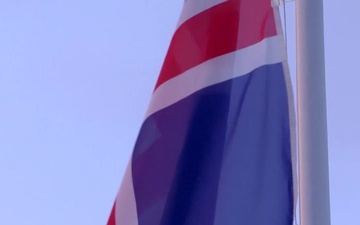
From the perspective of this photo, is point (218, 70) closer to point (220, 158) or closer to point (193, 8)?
point (193, 8)

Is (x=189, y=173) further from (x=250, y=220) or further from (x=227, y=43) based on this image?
(x=227, y=43)

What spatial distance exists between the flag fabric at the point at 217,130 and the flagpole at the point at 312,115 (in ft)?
0.21

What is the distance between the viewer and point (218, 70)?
3678mm

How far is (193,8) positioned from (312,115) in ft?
2.67

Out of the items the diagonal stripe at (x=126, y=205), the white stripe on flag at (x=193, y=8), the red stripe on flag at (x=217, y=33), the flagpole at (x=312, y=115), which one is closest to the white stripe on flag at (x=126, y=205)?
the diagonal stripe at (x=126, y=205)

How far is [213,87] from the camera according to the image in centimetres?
363

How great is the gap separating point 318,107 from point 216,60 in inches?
21.9

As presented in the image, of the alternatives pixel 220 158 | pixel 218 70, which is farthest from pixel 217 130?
pixel 218 70

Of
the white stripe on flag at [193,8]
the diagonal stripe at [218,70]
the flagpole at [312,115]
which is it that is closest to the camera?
the flagpole at [312,115]

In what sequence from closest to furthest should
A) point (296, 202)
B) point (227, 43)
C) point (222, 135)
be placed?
point (296, 202)
point (222, 135)
point (227, 43)

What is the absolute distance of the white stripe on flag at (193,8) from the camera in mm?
3789

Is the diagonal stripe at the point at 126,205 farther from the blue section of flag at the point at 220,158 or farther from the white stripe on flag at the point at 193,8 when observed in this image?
the white stripe on flag at the point at 193,8

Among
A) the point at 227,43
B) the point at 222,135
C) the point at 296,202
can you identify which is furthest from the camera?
the point at 227,43

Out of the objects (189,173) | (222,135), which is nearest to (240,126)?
(222,135)
